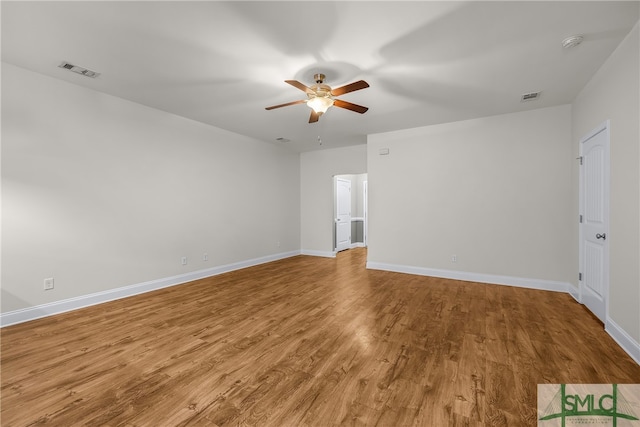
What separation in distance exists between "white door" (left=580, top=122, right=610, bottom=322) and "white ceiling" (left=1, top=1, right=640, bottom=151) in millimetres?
861

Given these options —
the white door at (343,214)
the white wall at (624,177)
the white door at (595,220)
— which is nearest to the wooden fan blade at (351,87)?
the white wall at (624,177)

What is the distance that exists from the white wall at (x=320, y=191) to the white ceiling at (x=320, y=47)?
2810 millimetres

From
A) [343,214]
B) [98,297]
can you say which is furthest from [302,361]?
[343,214]

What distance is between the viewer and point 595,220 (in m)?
A: 3.13

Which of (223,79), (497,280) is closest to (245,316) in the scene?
(223,79)

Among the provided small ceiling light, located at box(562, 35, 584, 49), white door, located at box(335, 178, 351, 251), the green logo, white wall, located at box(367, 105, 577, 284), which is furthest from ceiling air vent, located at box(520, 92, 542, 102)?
white door, located at box(335, 178, 351, 251)

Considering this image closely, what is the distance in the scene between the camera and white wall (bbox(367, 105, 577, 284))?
4066 mm

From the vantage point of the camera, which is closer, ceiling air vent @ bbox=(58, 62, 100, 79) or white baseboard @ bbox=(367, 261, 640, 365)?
white baseboard @ bbox=(367, 261, 640, 365)

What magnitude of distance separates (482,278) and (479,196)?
4.65 ft

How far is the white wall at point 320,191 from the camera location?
6.69m

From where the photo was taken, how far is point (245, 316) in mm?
3094

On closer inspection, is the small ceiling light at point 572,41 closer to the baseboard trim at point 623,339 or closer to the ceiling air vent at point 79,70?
the baseboard trim at point 623,339

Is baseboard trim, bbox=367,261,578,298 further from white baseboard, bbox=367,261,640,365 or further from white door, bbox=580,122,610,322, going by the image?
white door, bbox=580,122,610,322

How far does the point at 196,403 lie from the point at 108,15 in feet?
9.85
